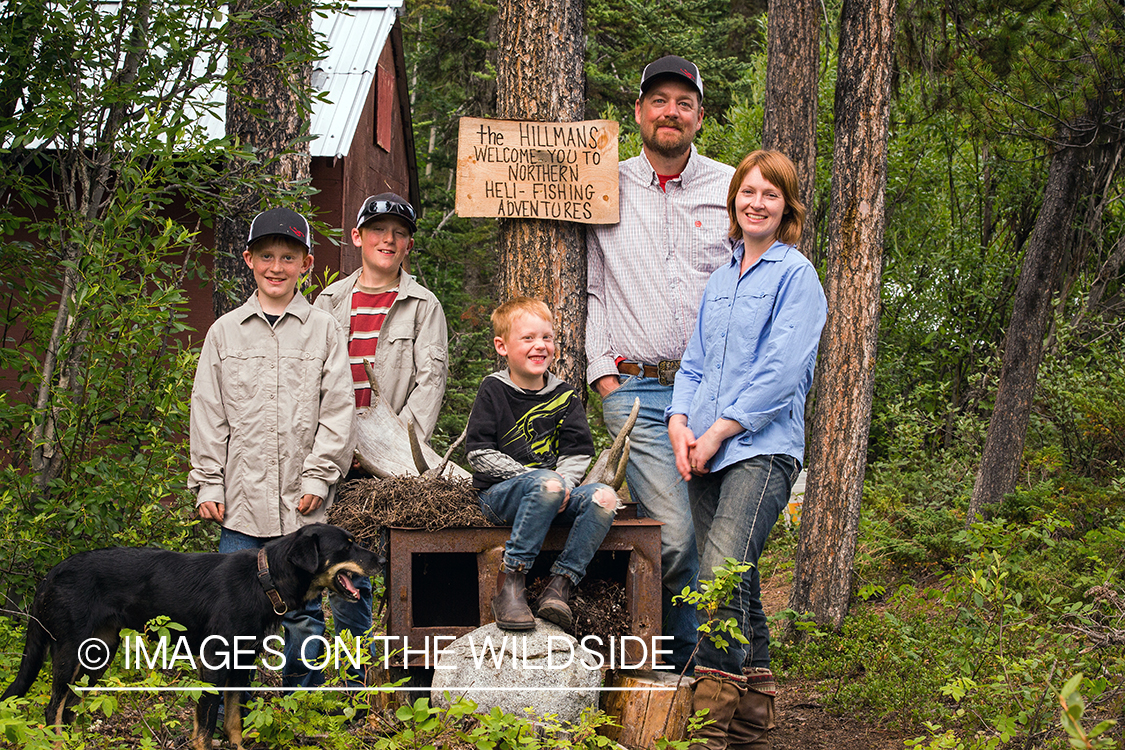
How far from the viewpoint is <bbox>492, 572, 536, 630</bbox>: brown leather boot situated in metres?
3.78

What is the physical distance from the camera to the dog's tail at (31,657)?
4.07 m

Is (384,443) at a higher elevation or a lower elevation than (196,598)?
higher

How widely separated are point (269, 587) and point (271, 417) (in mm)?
807

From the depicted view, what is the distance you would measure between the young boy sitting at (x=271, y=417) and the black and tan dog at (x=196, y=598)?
289 millimetres

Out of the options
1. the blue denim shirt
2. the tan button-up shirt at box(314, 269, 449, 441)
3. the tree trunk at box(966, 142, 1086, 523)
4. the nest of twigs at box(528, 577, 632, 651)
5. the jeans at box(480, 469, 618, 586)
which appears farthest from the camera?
the tree trunk at box(966, 142, 1086, 523)

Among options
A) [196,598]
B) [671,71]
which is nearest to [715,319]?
[671,71]

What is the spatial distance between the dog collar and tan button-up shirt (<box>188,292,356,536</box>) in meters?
0.39

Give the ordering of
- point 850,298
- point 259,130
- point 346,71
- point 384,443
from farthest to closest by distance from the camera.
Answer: point 346,71, point 259,130, point 850,298, point 384,443

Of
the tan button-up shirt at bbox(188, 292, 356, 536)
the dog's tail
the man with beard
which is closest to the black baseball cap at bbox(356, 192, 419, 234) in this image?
the tan button-up shirt at bbox(188, 292, 356, 536)

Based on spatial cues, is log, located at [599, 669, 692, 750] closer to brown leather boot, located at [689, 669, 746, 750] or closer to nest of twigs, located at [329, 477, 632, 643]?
brown leather boot, located at [689, 669, 746, 750]

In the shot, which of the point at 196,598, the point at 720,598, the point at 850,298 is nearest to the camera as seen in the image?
the point at 720,598

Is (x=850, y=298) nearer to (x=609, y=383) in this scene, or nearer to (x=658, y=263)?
(x=658, y=263)

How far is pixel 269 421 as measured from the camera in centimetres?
437

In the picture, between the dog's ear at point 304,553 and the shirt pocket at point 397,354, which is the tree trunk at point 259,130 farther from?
the dog's ear at point 304,553
